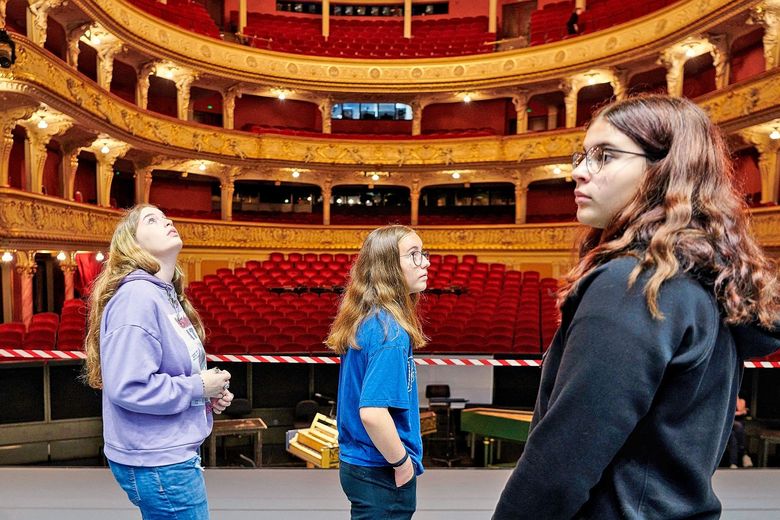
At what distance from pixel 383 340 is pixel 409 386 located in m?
0.20

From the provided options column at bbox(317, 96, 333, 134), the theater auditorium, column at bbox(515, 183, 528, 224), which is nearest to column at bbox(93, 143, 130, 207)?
the theater auditorium

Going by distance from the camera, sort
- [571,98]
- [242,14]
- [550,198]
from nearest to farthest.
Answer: [571,98] < [550,198] < [242,14]

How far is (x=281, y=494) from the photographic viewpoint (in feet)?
9.11

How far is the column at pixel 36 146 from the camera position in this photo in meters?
10.6

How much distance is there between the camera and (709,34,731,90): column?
13.0m

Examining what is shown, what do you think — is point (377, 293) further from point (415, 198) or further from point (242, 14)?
point (242, 14)

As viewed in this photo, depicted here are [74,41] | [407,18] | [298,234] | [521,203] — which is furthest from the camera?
[407,18]

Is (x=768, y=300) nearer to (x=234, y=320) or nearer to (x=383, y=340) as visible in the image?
(x=383, y=340)

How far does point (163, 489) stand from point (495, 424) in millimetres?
3099

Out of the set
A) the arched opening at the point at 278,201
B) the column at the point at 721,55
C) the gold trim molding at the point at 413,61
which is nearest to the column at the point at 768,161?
the column at the point at 721,55

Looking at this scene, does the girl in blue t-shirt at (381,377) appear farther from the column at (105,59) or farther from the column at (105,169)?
the column at (105,59)

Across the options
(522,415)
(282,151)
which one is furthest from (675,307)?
(282,151)

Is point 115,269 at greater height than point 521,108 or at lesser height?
lesser

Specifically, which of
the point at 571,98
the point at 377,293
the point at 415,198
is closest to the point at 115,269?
the point at 377,293
